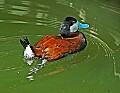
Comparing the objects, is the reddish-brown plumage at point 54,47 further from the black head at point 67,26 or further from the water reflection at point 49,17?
the water reflection at point 49,17

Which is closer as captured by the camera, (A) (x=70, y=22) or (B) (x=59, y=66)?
(B) (x=59, y=66)

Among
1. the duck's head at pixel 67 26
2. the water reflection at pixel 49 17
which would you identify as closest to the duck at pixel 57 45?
the duck's head at pixel 67 26

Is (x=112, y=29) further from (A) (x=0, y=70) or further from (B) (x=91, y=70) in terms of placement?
(A) (x=0, y=70)

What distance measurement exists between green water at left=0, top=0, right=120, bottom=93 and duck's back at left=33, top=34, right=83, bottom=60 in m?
0.08

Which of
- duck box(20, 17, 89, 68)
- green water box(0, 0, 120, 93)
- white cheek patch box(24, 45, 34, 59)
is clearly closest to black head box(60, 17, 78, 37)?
duck box(20, 17, 89, 68)

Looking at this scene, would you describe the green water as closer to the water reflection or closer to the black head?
the water reflection

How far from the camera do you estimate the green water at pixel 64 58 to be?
133 inches

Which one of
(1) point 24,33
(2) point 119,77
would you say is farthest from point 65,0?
(2) point 119,77

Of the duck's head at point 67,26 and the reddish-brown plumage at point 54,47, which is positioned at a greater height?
the duck's head at point 67,26

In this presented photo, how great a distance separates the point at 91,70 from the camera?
371 cm

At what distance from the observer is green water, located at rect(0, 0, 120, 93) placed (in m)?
3.39

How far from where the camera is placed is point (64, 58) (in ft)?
12.7

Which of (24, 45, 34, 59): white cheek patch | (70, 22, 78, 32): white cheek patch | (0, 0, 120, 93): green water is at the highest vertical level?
(70, 22, 78, 32): white cheek patch

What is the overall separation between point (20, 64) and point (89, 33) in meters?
1.48
